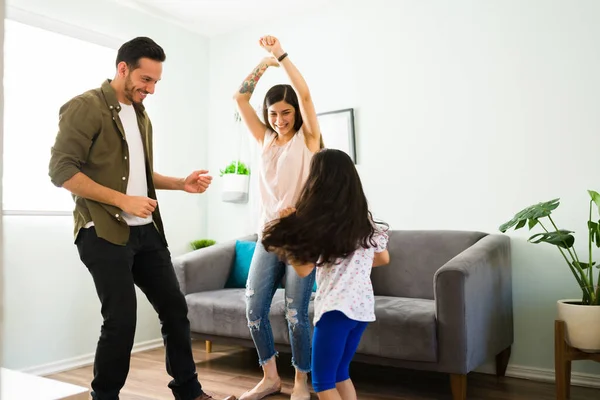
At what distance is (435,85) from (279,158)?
1480mm

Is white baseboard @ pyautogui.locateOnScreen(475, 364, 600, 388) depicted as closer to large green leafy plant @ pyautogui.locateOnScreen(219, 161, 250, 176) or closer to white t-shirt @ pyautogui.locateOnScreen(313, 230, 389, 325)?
white t-shirt @ pyautogui.locateOnScreen(313, 230, 389, 325)

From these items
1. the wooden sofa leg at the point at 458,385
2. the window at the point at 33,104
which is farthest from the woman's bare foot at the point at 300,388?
the window at the point at 33,104

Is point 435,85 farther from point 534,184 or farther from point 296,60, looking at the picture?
point 296,60

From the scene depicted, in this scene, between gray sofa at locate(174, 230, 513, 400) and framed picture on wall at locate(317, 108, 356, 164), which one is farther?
framed picture on wall at locate(317, 108, 356, 164)

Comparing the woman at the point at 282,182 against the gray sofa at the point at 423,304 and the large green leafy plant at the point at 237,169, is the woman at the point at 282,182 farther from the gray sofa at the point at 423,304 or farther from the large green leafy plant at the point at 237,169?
the large green leafy plant at the point at 237,169

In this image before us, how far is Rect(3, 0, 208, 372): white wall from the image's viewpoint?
3164mm

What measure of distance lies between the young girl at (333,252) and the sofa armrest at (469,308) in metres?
0.69

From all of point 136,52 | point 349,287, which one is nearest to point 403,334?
point 349,287

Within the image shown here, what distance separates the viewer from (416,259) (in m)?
3.22

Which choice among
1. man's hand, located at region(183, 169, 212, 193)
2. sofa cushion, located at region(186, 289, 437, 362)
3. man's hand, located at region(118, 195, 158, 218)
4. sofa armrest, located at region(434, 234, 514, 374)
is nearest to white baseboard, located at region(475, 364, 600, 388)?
sofa armrest, located at region(434, 234, 514, 374)

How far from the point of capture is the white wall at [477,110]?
299cm

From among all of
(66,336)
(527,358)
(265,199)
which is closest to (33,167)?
(66,336)

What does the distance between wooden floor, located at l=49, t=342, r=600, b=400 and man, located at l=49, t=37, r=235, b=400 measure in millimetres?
775

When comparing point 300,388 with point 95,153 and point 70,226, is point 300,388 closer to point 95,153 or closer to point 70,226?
point 95,153
